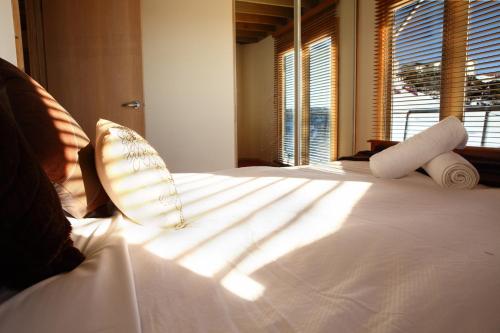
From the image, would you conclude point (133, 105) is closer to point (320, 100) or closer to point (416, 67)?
point (320, 100)

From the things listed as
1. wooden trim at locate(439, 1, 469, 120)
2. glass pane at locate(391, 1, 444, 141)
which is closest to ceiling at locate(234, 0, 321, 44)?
glass pane at locate(391, 1, 444, 141)

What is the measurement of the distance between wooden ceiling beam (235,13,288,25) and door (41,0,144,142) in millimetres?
1826

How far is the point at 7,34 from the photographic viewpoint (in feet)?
5.16

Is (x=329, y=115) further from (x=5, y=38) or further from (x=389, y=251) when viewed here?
(x=389, y=251)

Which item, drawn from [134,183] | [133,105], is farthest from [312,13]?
[134,183]

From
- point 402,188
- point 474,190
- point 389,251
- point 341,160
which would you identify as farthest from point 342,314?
point 341,160

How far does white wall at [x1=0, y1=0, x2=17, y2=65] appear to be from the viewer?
1.51 meters

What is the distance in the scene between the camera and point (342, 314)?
513 millimetres

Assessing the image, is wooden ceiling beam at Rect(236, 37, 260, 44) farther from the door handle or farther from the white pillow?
the white pillow

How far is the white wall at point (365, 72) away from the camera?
352cm

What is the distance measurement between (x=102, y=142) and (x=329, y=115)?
3.35 meters

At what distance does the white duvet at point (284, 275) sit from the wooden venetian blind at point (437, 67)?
Answer: 5.94 feet

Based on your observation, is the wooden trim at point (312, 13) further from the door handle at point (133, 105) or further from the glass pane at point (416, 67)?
the door handle at point (133, 105)

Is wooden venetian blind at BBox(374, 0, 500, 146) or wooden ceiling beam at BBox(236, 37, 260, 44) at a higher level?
wooden ceiling beam at BBox(236, 37, 260, 44)
